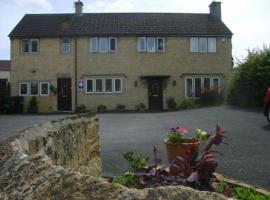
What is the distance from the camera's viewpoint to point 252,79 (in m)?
26.0

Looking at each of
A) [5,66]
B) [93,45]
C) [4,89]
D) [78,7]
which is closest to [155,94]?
[93,45]

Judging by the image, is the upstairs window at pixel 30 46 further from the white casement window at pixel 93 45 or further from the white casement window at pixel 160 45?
the white casement window at pixel 160 45

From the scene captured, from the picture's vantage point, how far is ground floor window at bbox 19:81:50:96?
35844mm

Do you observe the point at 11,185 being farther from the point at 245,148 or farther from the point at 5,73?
the point at 5,73

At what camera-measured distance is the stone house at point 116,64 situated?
35.6 m

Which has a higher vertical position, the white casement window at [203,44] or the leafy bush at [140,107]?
the white casement window at [203,44]

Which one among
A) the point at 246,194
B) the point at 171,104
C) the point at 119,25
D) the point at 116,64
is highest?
the point at 119,25

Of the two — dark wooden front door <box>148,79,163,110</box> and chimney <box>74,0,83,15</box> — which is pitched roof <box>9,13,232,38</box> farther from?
dark wooden front door <box>148,79,163,110</box>

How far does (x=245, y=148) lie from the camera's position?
37.0 ft

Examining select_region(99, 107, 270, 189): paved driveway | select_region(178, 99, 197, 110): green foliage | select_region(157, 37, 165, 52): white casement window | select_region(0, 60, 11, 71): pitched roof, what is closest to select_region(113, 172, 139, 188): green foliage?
select_region(99, 107, 270, 189): paved driveway

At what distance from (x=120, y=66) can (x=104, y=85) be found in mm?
2057

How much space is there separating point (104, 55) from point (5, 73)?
29.2m

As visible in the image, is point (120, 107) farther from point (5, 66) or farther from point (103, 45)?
point (5, 66)

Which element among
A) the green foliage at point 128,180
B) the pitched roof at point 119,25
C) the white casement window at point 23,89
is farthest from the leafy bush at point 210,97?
the green foliage at point 128,180
